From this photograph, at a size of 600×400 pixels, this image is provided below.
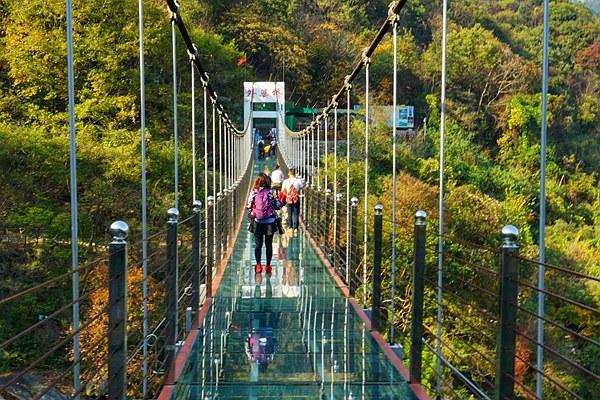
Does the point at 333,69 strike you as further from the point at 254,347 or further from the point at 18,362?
the point at 254,347

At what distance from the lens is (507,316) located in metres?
1.82

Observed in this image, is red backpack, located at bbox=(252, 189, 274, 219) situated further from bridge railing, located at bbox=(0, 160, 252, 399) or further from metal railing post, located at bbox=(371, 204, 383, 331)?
metal railing post, located at bbox=(371, 204, 383, 331)

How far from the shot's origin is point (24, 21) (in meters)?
18.2

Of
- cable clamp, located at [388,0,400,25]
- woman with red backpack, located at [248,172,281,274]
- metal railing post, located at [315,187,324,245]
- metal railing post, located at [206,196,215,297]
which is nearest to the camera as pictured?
cable clamp, located at [388,0,400,25]

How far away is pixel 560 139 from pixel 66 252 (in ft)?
63.9

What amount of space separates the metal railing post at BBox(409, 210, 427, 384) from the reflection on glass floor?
0.30 feet

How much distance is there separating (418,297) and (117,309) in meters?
1.24

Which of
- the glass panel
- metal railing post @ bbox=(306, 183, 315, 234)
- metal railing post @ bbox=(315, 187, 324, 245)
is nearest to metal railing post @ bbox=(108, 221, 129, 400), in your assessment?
metal railing post @ bbox=(315, 187, 324, 245)

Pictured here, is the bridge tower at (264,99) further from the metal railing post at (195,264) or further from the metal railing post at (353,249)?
the metal railing post at (195,264)

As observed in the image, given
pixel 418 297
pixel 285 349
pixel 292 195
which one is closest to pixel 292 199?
pixel 292 195

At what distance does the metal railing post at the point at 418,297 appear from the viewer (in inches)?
106

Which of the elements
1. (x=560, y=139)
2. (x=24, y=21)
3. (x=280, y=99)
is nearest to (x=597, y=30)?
(x=560, y=139)

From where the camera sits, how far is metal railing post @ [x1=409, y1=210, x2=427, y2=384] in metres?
2.70

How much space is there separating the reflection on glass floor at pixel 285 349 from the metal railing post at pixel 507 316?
760 millimetres
